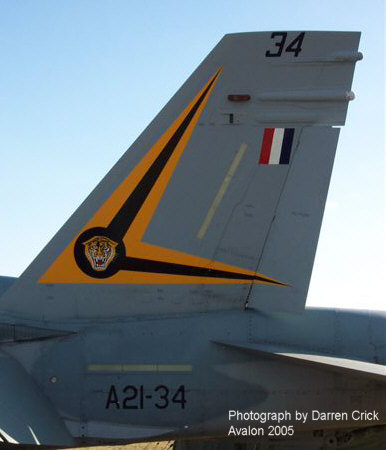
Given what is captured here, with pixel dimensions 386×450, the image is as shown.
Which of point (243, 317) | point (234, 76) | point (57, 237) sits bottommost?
point (243, 317)

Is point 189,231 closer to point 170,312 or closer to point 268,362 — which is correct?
point 170,312

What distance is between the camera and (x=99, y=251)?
221 inches

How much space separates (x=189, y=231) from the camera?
557cm

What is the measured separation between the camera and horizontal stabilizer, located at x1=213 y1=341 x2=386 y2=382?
4605 mm

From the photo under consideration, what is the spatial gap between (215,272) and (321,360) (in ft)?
4.08

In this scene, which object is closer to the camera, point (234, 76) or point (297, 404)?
point (297, 404)

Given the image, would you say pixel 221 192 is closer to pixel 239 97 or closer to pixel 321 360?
pixel 239 97

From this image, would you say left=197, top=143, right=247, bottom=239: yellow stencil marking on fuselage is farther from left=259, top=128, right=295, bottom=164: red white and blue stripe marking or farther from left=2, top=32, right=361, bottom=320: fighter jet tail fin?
left=259, top=128, right=295, bottom=164: red white and blue stripe marking

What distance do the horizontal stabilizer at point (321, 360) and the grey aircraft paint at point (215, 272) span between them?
10cm

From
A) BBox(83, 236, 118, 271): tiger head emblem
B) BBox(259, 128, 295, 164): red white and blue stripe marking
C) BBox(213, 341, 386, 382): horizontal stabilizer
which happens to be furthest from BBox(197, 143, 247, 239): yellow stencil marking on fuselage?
BBox(213, 341, 386, 382): horizontal stabilizer

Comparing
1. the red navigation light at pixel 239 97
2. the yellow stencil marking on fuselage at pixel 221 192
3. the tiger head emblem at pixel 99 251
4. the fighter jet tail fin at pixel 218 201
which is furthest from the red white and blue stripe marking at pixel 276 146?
the tiger head emblem at pixel 99 251

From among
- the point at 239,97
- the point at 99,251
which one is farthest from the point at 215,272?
the point at 239,97

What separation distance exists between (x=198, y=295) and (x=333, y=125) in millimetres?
1977

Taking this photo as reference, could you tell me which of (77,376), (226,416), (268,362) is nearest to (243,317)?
(268,362)
